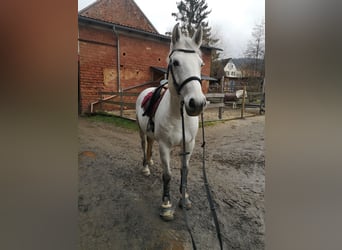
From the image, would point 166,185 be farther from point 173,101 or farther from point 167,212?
point 173,101

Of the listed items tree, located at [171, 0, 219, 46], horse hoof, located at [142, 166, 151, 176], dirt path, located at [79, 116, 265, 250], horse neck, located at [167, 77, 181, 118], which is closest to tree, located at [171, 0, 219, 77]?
tree, located at [171, 0, 219, 46]

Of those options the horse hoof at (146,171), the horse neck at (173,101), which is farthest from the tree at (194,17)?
the horse hoof at (146,171)

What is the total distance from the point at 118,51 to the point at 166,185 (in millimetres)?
412

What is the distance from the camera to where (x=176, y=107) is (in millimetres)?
692

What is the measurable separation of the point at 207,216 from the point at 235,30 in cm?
51

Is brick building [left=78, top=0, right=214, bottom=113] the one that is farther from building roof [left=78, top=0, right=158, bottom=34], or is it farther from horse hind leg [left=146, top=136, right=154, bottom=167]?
horse hind leg [left=146, top=136, right=154, bottom=167]

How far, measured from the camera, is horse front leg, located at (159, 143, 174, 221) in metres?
0.63

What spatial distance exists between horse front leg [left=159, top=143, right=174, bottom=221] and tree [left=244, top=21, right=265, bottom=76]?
35cm

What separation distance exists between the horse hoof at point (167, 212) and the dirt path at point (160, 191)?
1cm

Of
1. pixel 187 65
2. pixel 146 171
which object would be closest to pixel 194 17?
pixel 187 65

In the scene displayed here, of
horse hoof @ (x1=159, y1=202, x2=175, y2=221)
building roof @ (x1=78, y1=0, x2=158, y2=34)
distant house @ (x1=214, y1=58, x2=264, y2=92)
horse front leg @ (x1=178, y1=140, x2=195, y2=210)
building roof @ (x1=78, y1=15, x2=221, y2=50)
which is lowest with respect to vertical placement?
horse hoof @ (x1=159, y1=202, x2=175, y2=221)
